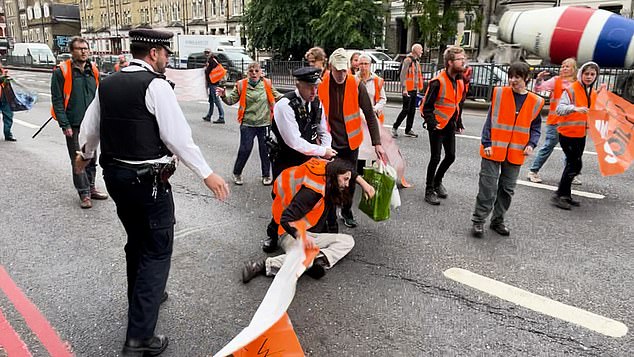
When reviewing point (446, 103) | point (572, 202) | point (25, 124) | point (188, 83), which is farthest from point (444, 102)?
point (25, 124)

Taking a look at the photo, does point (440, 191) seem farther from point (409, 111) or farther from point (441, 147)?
point (409, 111)

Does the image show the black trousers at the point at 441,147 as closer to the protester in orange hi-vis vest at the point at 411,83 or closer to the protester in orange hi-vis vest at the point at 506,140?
the protester in orange hi-vis vest at the point at 506,140

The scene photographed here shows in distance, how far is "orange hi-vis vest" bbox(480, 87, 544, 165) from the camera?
15.3ft

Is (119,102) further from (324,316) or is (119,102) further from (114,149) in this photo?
(324,316)

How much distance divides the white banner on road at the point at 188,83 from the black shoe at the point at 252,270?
7.69m

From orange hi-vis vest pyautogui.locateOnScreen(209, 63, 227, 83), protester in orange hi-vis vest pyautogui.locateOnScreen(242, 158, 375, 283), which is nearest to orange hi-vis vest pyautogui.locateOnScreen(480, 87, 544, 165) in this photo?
protester in orange hi-vis vest pyautogui.locateOnScreen(242, 158, 375, 283)

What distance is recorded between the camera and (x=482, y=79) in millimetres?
15758

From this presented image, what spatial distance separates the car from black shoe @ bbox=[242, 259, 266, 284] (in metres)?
19.9

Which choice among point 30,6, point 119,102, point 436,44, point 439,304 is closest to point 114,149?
point 119,102

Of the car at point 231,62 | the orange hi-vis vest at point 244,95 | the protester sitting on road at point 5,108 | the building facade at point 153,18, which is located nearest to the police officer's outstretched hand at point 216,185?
the orange hi-vis vest at point 244,95

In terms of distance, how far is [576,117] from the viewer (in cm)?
573

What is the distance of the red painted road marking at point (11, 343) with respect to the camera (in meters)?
3.05

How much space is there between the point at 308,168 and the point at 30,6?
10381 cm

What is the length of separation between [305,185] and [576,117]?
3.81 meters
